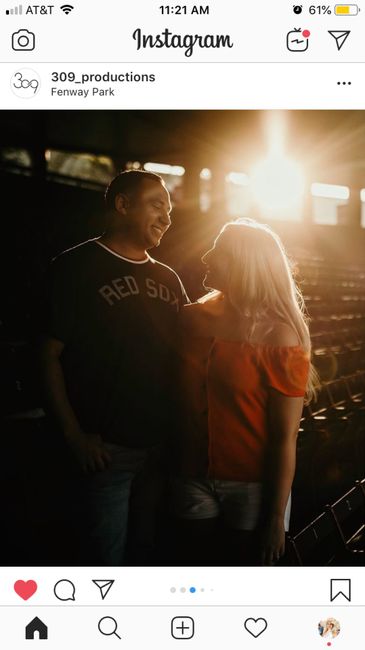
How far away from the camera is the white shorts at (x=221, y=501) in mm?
1669

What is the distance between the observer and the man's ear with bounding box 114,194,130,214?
1.86m

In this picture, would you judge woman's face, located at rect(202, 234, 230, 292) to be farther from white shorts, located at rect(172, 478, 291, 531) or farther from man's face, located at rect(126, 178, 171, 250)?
white shorts, located at rect(172, 478, 291, 531)

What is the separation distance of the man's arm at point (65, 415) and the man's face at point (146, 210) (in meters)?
0.49
